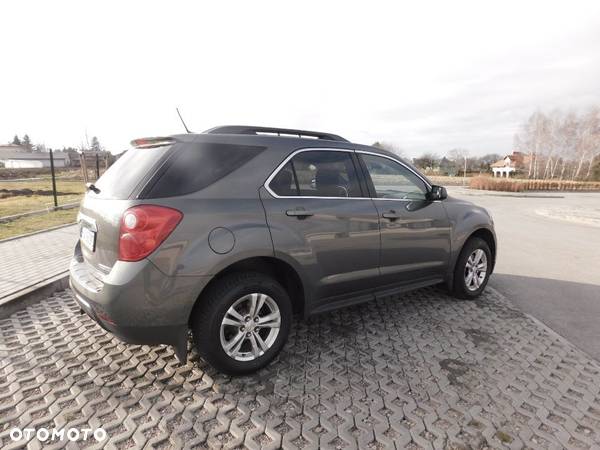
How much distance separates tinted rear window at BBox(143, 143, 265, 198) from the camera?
248cm

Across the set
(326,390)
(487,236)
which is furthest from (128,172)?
(487,236)

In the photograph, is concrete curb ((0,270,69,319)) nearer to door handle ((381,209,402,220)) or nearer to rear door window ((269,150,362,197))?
rear door window ((269,150,362,197))

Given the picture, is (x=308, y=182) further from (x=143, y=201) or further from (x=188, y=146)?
(x=143, y=201)

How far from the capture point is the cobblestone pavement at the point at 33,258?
14.6 feet

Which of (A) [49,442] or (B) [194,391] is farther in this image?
(B) [194,391]

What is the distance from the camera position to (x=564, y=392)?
8.68 feet

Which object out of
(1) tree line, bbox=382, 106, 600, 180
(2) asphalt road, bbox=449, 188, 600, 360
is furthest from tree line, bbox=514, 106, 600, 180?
(2) asphalt road, bbox=449, 188, 600, 360

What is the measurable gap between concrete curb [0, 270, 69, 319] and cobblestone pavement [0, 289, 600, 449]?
0.48ft

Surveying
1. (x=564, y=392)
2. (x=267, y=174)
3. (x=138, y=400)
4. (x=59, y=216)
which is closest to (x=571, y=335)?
(x=564, y=392)

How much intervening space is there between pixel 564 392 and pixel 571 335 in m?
1.29

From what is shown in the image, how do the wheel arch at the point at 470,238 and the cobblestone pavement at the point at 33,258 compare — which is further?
the cobblestone pavement at the point at 33,258

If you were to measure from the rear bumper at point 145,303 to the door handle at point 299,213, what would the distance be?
0.82m

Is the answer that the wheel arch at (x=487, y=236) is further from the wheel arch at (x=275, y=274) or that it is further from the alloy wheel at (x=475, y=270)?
the wheel arch at (x=275, y=274)

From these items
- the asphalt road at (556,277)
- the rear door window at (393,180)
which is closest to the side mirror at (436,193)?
the rear door window at (393,180)
